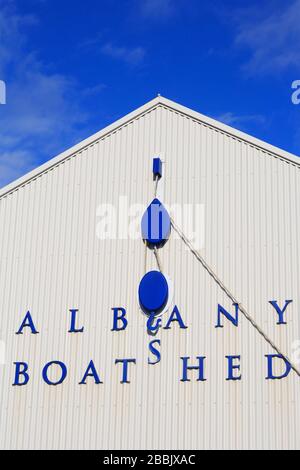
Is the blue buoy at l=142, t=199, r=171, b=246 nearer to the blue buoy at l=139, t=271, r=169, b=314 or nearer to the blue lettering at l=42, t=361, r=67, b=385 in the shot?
the blue buoy at l=139, t=271, r=169, b=314

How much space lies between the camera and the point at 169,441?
86.5 ft

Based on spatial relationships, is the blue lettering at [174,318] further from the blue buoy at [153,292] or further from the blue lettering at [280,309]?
the blue lettering at [280,309]

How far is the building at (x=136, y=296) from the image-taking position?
86.3 feet

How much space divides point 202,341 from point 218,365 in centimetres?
105

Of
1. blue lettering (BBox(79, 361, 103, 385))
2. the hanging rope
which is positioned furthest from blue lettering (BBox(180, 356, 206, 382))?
blue lettering (BBox(79, 361, 103, 385))

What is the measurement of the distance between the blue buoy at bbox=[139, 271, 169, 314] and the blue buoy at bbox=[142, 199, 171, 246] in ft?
4.41

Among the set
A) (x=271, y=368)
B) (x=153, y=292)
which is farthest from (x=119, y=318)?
(x=271, y=368)

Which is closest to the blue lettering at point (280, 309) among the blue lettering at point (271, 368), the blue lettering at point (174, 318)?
the blue lettering at point (271, 368)

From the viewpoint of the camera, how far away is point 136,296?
2830cm

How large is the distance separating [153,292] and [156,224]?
269cm

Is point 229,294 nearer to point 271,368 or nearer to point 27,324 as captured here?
point 271,368

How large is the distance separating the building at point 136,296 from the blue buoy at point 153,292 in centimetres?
33

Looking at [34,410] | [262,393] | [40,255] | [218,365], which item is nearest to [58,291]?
[40,255]
